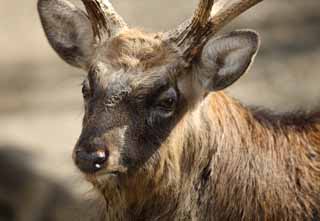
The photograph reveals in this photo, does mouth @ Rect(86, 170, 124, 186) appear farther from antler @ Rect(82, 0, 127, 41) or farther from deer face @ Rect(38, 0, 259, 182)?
antler @ Rect(82, 0, 127, 41)

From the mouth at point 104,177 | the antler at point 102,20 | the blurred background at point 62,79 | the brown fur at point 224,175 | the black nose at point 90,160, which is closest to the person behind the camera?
the black nose at point 90,160

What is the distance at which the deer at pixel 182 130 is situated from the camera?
705 centimetres

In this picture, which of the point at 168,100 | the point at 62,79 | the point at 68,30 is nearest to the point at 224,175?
the point at 168,100

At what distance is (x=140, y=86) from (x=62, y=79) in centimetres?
892

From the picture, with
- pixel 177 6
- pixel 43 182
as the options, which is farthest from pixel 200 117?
pixel 177 6

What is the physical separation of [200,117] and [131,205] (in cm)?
76

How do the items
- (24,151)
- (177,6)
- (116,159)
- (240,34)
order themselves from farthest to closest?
(177,6) → (24,151) → (240,34) → (116,159)

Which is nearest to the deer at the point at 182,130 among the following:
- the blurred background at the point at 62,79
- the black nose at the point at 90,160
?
the black nose at the point at 90,160

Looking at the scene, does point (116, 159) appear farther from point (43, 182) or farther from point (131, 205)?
point (43, 182)

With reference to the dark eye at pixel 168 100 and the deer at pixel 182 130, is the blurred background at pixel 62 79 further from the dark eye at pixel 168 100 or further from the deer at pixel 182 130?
the dark eye at pixel 168 100

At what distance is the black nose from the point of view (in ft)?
22.3

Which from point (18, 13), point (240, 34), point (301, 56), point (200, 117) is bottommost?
point (301, 56)

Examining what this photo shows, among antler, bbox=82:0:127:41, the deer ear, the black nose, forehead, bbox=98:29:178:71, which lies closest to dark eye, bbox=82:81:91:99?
forehead, bbox=98:29:178:71

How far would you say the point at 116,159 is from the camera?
22.7ft
